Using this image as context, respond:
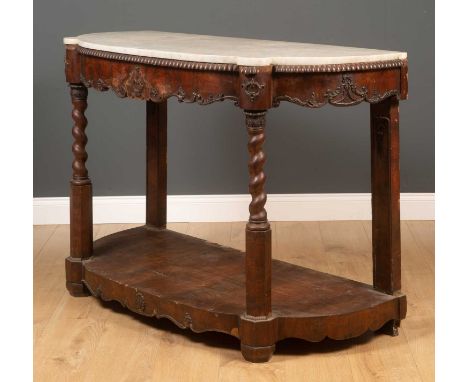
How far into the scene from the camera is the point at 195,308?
128 inches

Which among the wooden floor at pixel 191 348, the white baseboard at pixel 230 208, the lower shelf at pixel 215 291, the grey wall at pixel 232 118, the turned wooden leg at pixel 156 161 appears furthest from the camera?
the white baseboard at pixel 230 208

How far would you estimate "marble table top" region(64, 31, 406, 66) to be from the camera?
118 inches

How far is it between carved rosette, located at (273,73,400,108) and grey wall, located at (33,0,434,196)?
163cm

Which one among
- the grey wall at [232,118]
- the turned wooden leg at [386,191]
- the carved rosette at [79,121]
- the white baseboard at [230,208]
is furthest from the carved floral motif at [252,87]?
the white baseboard at [230,208]

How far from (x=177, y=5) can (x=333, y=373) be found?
2.17 metres

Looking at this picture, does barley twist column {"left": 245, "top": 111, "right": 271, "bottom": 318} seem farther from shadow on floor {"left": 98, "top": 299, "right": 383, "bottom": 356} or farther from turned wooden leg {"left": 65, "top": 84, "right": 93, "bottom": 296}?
turned wooden leg {"left": 65, "top": 84, "right": 93, "bottom": 296}

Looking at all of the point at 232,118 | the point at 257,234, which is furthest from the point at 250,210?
the point at 232,118

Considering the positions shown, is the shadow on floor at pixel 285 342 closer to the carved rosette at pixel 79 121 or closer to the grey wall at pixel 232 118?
the carved rosette at pixel 79 121

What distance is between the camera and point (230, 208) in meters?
4.80

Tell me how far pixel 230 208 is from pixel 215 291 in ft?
4.64

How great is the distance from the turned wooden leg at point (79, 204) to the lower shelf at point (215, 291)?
5cm

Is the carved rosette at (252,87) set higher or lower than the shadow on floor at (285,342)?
higher

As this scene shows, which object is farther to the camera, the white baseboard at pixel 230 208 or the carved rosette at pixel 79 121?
the white baseboard at pixel 230 208

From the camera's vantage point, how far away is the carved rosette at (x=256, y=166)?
118 inches
